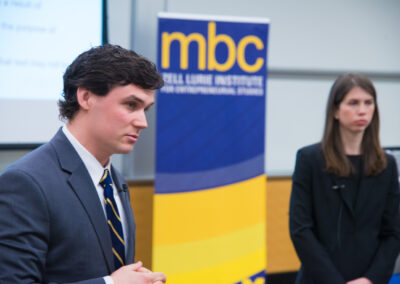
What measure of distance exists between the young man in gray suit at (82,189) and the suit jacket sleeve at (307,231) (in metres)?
0.96

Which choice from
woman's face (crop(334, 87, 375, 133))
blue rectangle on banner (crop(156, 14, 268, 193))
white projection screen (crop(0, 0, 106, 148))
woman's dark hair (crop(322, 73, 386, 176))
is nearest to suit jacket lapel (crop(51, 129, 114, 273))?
woman's dark hair (crop(322, 73, 386, 176))

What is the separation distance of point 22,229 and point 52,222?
0.25 feet

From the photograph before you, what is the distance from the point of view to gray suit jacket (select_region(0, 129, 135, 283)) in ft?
3.44

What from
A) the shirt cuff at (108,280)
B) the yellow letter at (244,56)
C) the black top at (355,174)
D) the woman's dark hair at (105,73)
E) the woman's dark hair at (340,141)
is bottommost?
the shirt cuff at (108,280)

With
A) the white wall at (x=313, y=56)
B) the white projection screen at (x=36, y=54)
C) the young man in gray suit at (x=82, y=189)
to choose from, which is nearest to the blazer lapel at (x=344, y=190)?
the young man in gray suit at (x=82, y=189)

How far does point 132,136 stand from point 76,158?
0.16m

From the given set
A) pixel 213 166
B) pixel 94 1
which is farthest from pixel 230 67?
pixel 94 1

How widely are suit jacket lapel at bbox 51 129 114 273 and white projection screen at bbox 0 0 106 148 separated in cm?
208

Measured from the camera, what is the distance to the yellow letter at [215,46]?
319 cm

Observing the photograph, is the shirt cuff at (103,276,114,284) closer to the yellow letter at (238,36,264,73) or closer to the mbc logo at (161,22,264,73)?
the mbc logo at (161,22,264,73)

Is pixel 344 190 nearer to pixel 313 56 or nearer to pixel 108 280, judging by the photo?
pixel 108 280

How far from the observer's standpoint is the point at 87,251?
1151mm

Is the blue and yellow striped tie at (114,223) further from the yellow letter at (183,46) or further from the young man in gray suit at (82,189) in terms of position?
the yellow letter at (183,46)

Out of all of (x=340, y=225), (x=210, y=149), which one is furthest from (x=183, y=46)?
(x=340, y=225)
